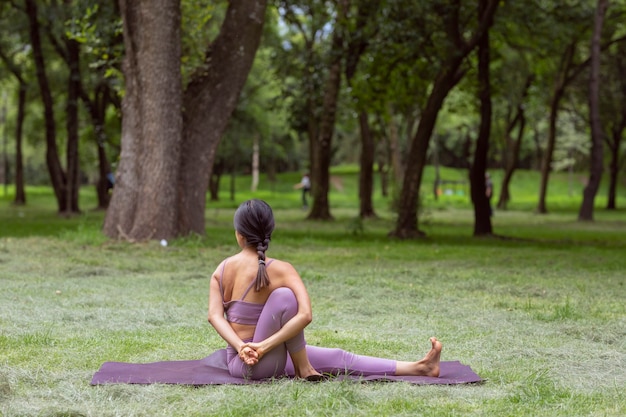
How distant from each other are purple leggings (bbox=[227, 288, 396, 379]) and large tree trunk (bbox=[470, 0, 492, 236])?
1521 centimetres

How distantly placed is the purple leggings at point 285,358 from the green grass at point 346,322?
207 mm

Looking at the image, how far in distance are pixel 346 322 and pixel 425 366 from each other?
269 cm

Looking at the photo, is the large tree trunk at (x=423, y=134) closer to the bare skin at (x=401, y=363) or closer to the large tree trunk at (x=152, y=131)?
the large tree trunk at (x=152, y=131)

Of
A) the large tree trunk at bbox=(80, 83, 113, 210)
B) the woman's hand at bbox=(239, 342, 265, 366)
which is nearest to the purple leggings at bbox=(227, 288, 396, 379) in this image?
the woman's hand at bbox=(239, 342, 265, 366)

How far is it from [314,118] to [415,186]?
39.7ft

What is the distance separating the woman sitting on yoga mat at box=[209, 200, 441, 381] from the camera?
213 inches

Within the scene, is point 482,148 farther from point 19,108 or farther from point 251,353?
point 19,108

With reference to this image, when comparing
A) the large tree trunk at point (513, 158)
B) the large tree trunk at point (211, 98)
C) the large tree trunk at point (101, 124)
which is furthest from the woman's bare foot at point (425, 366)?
the large tree trunk at point (513, 158)

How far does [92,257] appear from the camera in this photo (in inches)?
543

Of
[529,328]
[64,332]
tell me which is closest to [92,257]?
[64,332]

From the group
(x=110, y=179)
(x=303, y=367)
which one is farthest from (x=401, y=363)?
(x=110, y=179)

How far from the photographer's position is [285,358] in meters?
5.56

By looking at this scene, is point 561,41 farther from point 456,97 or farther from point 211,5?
point 456,97

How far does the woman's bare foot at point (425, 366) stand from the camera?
18.3 feet
